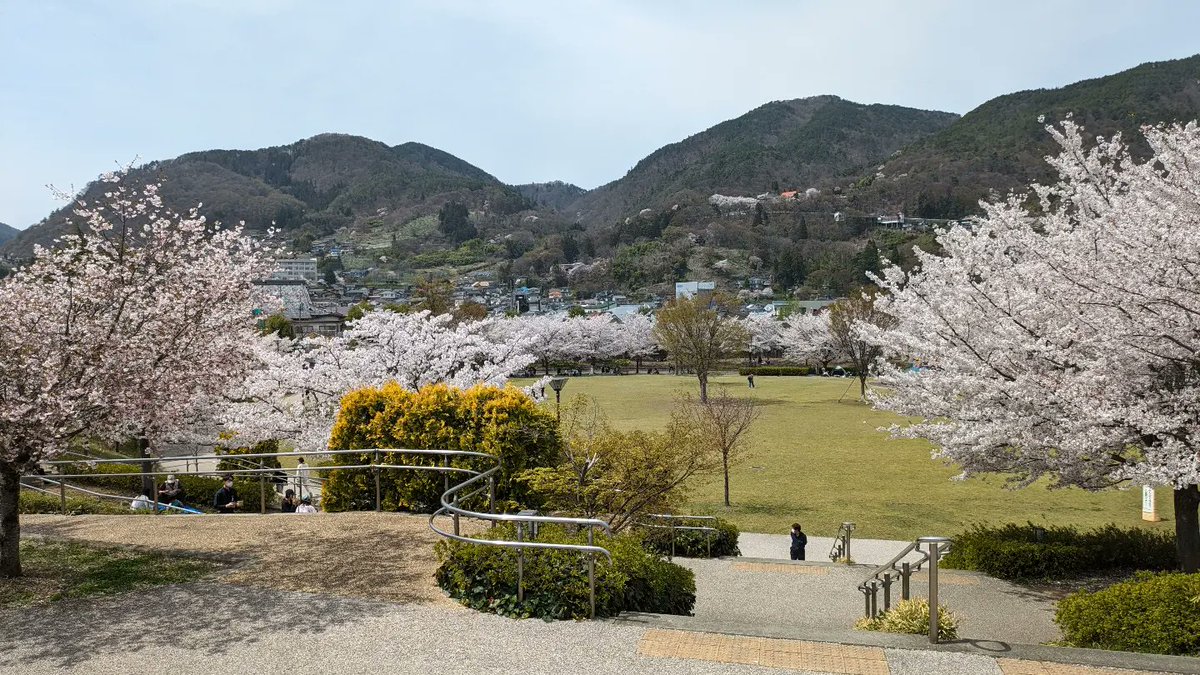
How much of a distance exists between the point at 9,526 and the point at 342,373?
1199cm

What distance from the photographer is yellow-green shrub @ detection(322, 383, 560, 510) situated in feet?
37.2

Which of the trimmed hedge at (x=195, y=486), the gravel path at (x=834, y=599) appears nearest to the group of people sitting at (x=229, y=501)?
the trimmed hedge at (x=195, y=486)

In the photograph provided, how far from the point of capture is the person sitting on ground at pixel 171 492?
16812 mm

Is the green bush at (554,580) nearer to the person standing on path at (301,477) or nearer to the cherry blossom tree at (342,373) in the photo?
the person standing on path at (301,477)

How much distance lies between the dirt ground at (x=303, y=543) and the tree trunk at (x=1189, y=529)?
31.4 feet

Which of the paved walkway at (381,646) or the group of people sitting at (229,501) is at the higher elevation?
the paved walkway at (381,646)

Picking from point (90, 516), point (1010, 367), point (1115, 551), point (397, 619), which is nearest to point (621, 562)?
point (397, 619)

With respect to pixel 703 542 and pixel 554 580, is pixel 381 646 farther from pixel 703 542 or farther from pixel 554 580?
pixel 703 542

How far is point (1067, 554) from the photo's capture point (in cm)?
1117

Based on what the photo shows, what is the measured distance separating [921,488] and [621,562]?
1740 centimetres

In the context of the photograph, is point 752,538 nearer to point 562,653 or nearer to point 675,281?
point 562,653

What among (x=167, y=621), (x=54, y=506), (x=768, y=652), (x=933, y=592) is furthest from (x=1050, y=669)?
(x=54, y=506)

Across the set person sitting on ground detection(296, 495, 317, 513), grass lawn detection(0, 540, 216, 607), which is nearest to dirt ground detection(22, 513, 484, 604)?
grass lawn detection(0, 540, 216, 607)

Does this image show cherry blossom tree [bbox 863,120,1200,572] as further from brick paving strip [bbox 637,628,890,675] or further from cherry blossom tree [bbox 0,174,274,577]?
cherry blossom tree [bbox 0,174,274,577]
